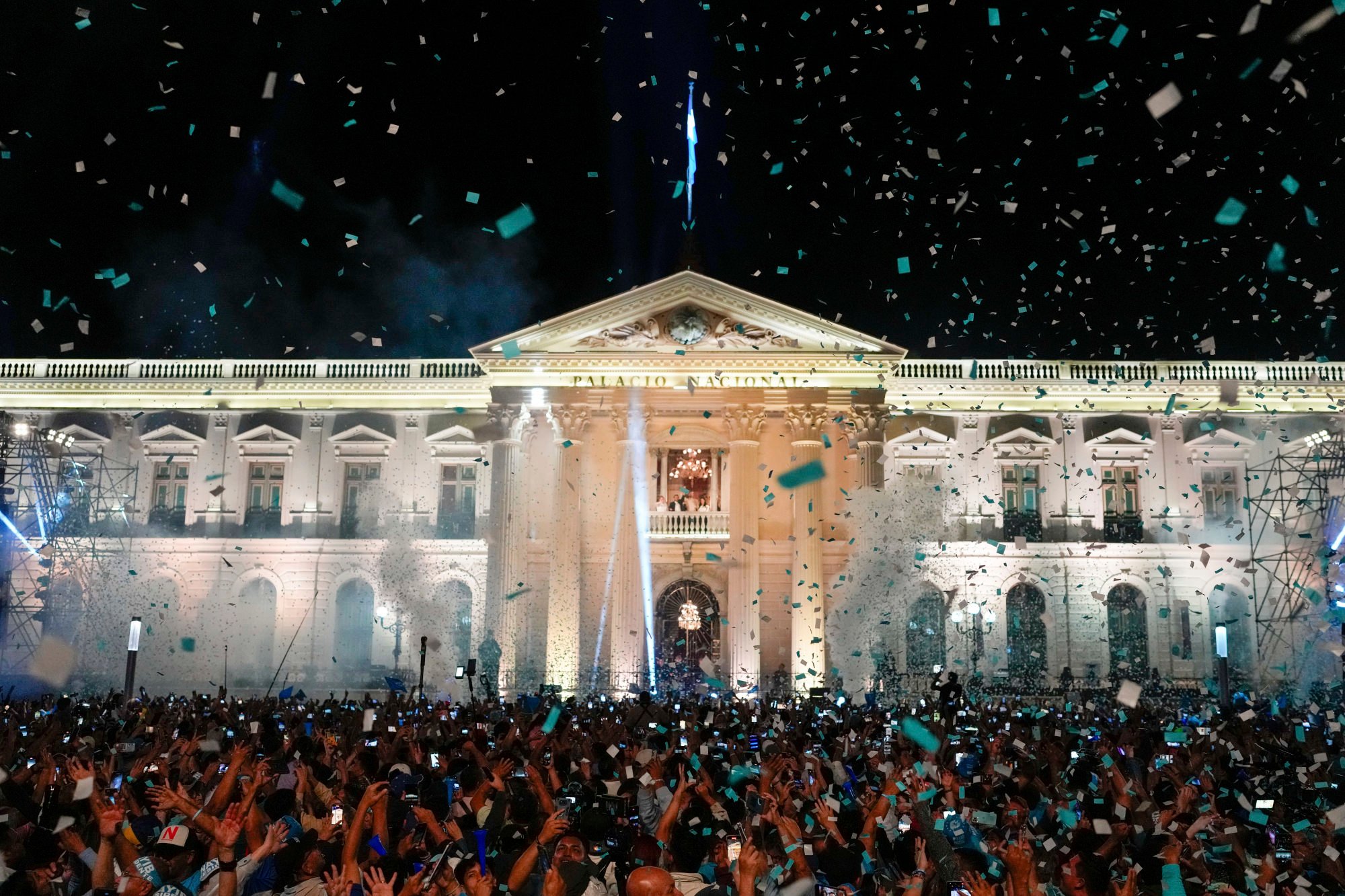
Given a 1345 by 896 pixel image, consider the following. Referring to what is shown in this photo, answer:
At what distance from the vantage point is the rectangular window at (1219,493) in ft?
125

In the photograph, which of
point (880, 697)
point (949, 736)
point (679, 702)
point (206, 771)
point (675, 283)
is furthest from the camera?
point (675, 283)

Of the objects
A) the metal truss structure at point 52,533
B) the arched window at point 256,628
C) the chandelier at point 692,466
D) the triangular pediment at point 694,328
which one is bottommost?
the arched window at point 256,628

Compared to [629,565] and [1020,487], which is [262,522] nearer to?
[629,565]

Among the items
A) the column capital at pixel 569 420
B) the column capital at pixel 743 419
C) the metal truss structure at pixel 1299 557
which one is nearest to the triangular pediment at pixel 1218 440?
the metal truss structure at pixel 1299 557

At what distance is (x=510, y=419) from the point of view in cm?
3591

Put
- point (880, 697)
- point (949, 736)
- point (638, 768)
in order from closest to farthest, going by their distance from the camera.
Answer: point (638, 768)
point (949, 736)
point (880, 697)

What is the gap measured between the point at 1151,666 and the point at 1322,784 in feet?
94.7

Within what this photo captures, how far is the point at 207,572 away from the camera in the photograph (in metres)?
38.7

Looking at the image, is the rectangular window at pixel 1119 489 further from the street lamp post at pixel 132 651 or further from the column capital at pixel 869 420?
the street lamp post at pixel 132 651

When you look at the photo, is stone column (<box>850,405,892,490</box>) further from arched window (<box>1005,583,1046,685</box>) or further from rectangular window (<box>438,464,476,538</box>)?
rectangular window (<box>438,464,476,538</box>)

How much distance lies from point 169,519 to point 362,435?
6745 mm

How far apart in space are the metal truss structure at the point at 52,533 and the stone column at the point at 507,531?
12303mm

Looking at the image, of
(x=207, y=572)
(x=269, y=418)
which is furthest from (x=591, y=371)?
(x=207, y=572)

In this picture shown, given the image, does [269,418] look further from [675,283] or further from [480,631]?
[675,283]
